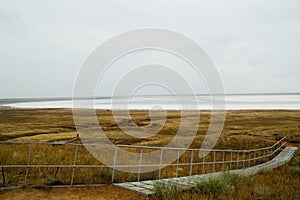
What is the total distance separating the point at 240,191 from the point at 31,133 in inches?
1102

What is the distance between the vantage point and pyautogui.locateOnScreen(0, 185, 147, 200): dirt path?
7.35m

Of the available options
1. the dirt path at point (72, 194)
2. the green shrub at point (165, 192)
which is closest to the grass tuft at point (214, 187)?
the green shrub at point (165, 192)

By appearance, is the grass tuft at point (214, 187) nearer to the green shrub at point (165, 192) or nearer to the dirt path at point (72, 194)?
the green shrub at point (165, 192)

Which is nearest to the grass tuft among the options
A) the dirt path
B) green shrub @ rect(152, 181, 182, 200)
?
green shrub @ rect(152, 181, 182, 200)

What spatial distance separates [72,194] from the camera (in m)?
7.72

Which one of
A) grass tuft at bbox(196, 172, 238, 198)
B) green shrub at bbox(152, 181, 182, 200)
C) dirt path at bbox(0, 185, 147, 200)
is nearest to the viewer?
green shrub at bbox(152, 181, 182, 200)

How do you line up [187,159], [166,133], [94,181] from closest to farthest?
[94,181], [187,159], [166,133]

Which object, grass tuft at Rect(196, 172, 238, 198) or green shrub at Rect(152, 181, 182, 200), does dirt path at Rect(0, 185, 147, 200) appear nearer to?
green shrub at Rect(152, 181, 182, 200)

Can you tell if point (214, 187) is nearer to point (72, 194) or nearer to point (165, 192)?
point (165, 192)

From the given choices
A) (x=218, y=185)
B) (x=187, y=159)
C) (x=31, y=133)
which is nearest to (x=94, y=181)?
(x=218, y=185)

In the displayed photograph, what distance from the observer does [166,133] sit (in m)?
37.8

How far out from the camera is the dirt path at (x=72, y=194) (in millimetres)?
7352

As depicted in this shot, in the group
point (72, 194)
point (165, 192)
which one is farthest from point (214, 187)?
point (72, 194)

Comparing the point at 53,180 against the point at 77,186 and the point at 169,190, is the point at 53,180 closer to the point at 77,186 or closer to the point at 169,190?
the point at 77,186
